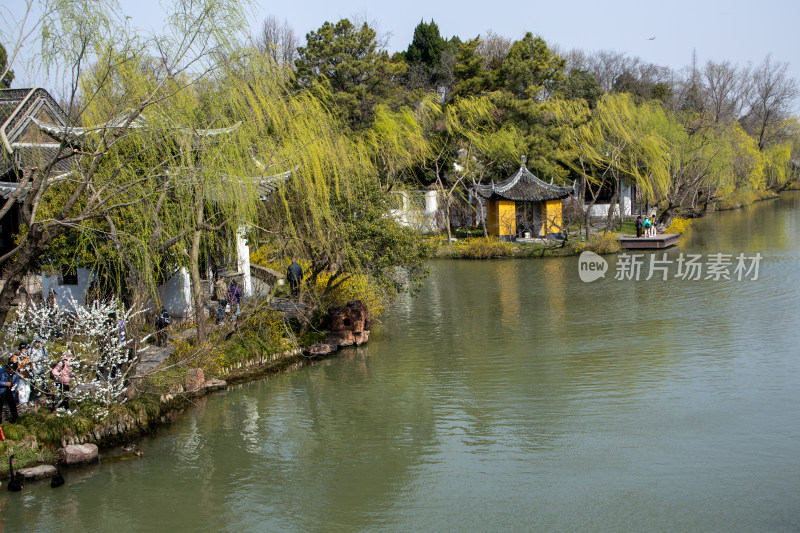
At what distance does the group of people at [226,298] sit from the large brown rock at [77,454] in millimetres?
3335

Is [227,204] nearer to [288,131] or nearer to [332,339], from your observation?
[288,131]

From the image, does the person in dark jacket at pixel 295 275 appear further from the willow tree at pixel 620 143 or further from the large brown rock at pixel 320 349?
the willow tree at pixel 620 143

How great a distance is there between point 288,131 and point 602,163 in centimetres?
2067

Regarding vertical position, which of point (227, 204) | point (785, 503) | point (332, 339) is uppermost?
point (227, 204)

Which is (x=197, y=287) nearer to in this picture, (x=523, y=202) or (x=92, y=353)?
(x=92, y=353)

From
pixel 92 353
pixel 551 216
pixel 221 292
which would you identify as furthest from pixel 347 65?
pixel 92 353

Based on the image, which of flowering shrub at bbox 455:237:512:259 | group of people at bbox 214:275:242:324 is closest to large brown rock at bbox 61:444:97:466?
group of people at bbox 214:275:242:324

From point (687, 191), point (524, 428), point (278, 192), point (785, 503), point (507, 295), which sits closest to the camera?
point (785, 503)

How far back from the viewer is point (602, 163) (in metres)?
30.0

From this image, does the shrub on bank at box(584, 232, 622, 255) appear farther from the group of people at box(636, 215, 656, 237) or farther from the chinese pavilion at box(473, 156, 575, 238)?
the chinese pavilion at box(473, 156, 575, 238)

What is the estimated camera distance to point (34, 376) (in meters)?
Answer: 8.16

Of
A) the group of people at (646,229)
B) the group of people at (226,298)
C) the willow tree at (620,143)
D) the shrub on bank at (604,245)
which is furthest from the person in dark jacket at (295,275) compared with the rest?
the group of people at (646,229)

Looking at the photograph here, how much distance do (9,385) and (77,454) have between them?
1.06 meters

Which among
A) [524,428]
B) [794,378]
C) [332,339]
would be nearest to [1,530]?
[524,428]
